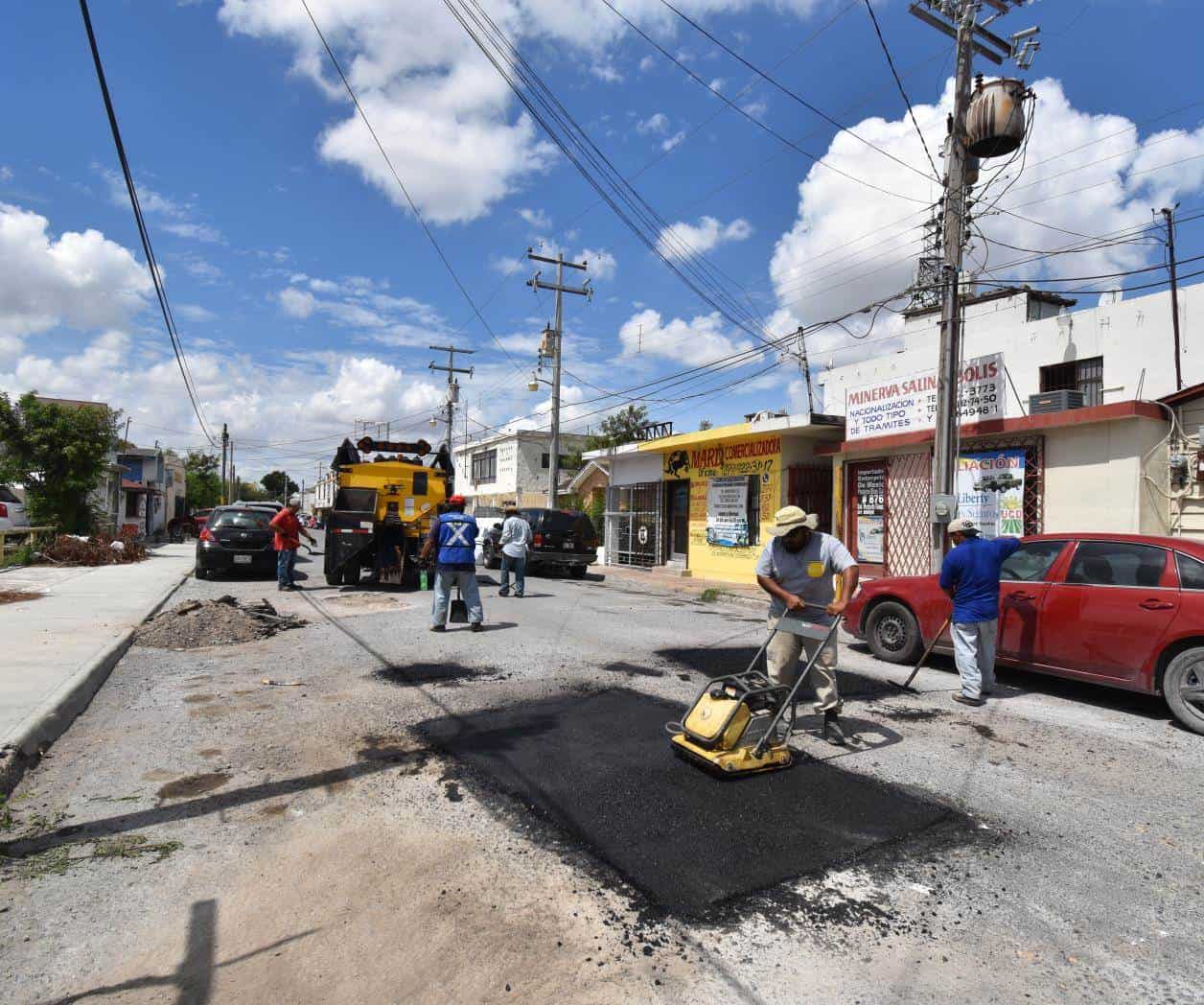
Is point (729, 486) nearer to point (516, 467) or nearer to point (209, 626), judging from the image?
point (209, 626)

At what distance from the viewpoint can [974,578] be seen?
636 centimetres

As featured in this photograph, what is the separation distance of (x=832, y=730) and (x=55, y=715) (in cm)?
546

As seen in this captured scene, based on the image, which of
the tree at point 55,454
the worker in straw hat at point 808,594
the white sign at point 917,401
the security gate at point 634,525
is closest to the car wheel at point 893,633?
the worker in straw hat at point 808,594

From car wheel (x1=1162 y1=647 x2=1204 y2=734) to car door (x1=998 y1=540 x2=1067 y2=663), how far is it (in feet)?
3.40

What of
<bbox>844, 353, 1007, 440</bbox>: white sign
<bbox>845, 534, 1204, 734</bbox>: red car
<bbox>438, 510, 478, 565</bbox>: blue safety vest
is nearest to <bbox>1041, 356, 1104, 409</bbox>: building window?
<bbox>844, 353, 1007, 440</bbox>: white sign

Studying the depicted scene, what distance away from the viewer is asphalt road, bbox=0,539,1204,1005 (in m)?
2.61

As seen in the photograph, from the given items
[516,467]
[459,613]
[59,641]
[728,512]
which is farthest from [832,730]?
[516,467]

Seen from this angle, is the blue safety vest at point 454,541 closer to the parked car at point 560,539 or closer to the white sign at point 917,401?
the white sign at point 917,401

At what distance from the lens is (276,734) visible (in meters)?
5.14

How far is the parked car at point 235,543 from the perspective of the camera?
51.0 ft

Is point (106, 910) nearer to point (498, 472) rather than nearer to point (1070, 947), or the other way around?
point (1070, 947)

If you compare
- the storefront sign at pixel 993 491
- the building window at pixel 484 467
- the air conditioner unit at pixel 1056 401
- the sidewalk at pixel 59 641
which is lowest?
the sidewalk at pixel 59 641

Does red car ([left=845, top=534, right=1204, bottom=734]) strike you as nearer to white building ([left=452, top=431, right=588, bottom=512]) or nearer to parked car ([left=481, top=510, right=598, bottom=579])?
parked car ([left=481, top=510, right=598, bottom=579])

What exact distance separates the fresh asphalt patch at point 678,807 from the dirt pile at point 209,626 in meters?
4.76
